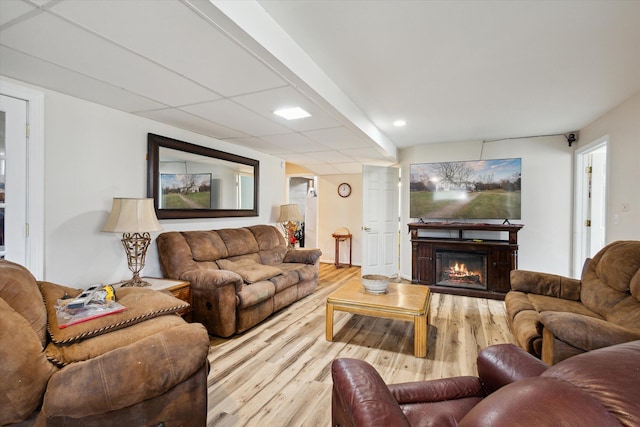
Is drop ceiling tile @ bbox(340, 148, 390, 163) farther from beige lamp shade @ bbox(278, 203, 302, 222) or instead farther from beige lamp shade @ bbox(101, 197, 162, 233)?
beige lamp shade @ bbox(101, 197, 162, 233)

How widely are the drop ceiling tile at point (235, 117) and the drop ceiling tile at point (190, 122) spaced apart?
125 mm

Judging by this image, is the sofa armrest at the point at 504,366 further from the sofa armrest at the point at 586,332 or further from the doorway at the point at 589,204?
the doorway at the point at 589,204

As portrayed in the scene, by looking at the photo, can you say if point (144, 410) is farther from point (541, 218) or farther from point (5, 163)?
point (541, 218)

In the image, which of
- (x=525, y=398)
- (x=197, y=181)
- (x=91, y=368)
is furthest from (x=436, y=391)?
(x=197, y=181)

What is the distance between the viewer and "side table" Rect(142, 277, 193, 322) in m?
2.68

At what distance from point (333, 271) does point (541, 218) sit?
3594 millimetres

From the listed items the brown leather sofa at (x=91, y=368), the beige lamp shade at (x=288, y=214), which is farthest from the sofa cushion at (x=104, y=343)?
the beige lamp shade at (x=288, y=214)

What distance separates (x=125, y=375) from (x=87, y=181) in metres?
2.09

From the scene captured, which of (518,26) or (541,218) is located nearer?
(518,26)

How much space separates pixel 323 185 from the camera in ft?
22.6

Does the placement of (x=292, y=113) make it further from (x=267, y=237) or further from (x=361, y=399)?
(x=361, y=399)

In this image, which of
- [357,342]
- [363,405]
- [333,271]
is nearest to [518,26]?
[363,405]

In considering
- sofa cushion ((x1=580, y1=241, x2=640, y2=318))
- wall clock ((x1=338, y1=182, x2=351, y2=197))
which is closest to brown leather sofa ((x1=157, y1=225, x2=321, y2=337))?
wall clock ((x1=338, y1=182, x2=351, y2=197))

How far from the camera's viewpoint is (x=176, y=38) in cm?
163
